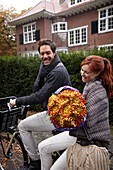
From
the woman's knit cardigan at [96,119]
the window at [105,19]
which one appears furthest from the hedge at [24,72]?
the window at [105,19]

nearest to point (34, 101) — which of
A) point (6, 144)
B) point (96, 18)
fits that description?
point (6, 144)

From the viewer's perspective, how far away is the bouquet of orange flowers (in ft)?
4.81

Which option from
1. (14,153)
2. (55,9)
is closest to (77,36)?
(55,9)

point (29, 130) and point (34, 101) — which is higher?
point (34, 101)

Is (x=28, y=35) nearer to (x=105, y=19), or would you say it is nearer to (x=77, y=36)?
(x=77, y=36)

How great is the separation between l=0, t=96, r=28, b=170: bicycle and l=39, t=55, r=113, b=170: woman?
2.93ft

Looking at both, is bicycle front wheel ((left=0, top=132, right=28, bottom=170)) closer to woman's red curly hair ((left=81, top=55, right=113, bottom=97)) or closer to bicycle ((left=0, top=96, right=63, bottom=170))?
bicycle ((left=0, top=96, right=63, bottom=170))

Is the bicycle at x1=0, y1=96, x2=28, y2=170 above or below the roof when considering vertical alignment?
below

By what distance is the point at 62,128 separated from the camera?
5.18 ft

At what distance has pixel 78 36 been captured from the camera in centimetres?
2000

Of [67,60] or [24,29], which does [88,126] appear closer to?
[67,60]

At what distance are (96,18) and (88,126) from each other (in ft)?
61.2

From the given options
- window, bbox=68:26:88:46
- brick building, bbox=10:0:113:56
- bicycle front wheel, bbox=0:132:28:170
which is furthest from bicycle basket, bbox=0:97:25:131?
window, bbox=68:26:88:46

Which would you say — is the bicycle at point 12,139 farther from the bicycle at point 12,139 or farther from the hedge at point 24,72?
A: the hedge at point 24,72
